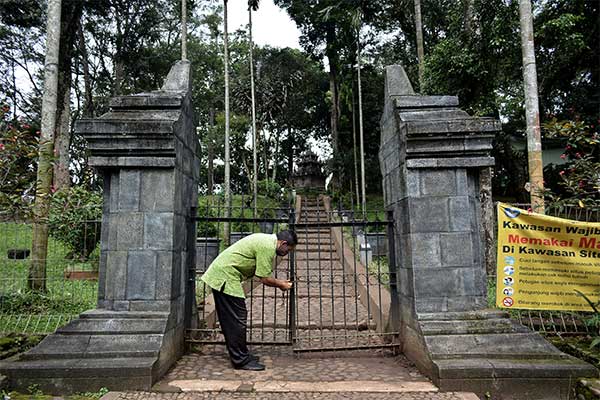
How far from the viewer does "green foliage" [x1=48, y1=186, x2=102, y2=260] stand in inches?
263

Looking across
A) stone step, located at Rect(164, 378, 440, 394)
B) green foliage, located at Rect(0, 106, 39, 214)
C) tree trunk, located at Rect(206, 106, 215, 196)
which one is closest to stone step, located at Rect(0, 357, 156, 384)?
stone step, located at Rect(164, 378, 440, 394)

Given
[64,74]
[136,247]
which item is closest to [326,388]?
[136,247]

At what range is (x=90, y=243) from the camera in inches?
382

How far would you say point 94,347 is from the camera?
12.5ft

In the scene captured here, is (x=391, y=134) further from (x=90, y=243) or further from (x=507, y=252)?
(x=90, y=243)

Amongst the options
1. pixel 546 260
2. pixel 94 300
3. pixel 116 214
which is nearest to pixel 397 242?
pixel 546 260

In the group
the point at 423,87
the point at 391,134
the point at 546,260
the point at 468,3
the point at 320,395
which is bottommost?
the point at 320,395

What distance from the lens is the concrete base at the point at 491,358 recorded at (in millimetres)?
3543

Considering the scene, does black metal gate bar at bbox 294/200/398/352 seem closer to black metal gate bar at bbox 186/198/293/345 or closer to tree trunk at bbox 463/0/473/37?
black metal gate bar at bbox 186/198/293/345

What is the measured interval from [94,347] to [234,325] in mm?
1315

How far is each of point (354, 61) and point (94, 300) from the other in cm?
2113

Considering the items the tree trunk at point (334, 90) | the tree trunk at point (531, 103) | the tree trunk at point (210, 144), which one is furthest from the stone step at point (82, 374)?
the tree trunk at point (334, 90)

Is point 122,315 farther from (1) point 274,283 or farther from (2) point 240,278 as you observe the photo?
(1) point 274,283

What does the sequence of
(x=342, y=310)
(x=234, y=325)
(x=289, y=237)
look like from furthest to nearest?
(x=342, y=310) → (x=289, y=237) → (x=234, y=325)
